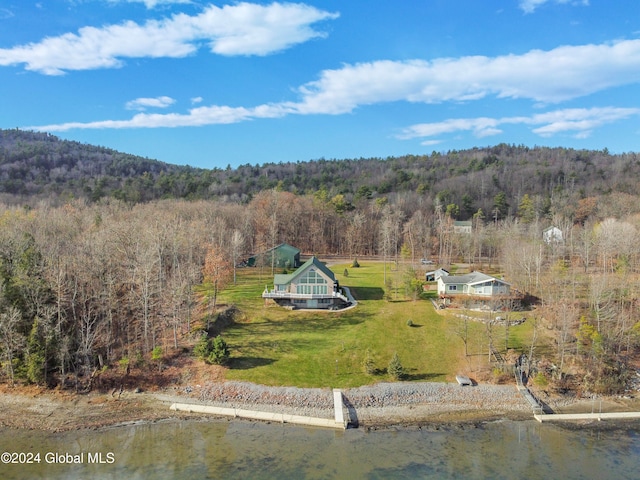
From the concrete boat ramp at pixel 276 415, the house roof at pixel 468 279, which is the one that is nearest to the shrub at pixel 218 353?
the concrete boat ramp at pixel 276 415

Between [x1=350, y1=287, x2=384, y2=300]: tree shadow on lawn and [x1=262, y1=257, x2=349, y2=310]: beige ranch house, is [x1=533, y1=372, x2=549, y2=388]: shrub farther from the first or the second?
[x1=262, y1=257, x2=349, y2=310]: beige ranch house

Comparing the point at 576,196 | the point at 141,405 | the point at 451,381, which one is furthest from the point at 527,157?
the point at 141,405

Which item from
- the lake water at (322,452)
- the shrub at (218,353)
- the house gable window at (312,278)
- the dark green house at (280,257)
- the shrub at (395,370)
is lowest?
the lake water at (322,452)

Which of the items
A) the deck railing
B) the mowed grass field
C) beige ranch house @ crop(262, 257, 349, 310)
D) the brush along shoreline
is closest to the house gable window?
beige ranch house @ crop(262, 257, 349, 310)

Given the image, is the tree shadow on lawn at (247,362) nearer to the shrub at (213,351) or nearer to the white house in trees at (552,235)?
the shrub at (213,351)

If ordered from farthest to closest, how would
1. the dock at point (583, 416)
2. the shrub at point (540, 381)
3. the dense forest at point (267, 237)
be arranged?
the dense forest at point (267, 237), the shrub at point (540, 381), the dock at point (583, 416)

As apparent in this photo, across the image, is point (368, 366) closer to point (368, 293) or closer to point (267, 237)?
point (368, 293)

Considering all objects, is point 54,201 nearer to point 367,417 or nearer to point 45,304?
point 45,304

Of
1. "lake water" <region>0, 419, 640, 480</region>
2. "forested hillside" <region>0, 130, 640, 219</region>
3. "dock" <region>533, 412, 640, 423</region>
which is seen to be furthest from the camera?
"forested hillside" <region>0, 130, 640, 219</region>
